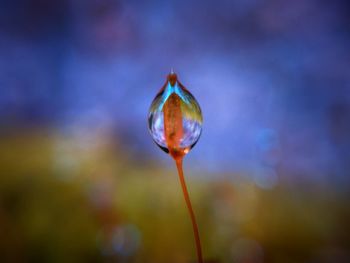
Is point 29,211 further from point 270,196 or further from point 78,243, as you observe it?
point 270,196

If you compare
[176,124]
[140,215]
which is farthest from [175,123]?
[140,215]

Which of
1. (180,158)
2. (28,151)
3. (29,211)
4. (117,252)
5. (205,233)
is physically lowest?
(180,158)

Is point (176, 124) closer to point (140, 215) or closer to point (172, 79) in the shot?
point (172, 79)

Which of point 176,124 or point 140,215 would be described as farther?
point 140,215

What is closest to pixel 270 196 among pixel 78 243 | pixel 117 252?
pixel 117 252

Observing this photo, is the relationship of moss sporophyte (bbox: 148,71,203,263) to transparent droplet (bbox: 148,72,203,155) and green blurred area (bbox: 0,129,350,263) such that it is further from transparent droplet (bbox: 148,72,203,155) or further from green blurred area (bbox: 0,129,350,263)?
green blurred area (bbox: 0,129,350,263)

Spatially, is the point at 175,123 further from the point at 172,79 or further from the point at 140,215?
the point at 140,215
